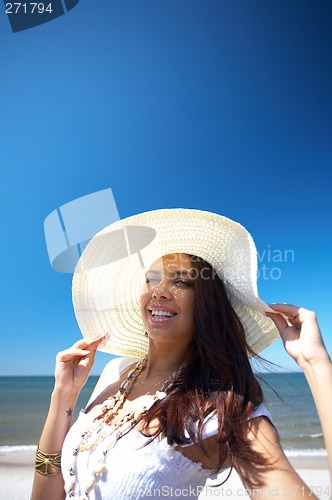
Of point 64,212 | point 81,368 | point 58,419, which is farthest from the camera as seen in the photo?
point 64,212

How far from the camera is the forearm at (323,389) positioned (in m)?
1.18

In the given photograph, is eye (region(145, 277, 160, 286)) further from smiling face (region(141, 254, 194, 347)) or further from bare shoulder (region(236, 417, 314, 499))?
bare shoulder (region(236, 417, 314, 499))

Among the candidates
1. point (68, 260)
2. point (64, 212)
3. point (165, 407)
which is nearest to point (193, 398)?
point (165, 407)

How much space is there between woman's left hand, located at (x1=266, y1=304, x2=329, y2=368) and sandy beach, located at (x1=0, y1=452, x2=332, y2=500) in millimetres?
4982

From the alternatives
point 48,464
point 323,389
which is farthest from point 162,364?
point 323,389

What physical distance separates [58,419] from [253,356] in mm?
964

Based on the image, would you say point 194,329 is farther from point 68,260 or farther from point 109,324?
Result: point 68,260

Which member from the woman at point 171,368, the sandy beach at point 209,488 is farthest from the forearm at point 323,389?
the sandy beach at point 209,488

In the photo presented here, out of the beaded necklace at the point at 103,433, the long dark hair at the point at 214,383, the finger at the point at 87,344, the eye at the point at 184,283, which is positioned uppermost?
the eye at the point at 184,283

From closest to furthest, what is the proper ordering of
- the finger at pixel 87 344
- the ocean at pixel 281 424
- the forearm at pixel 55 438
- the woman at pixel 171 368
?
the woman at pixel 171 368 → the forearm at pixel 55 438 → the finger at pixel 87 344 → the ocean at pixel 281 424

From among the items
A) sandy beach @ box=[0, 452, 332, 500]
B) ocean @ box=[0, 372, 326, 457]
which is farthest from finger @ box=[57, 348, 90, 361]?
sandy beach @ box=[0, 452, 332, 500]

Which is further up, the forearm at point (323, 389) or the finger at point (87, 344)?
the finger at point (87, 344)

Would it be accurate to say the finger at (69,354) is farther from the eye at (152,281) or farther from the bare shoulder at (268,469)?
the bare shoulder at (268,469)

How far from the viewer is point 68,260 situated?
269 centimetres
